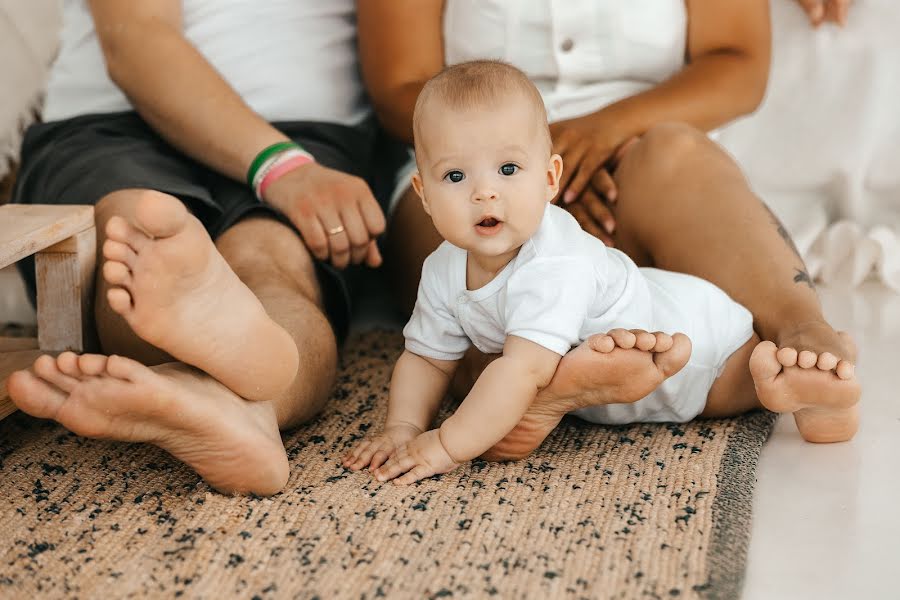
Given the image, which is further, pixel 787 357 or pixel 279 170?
pixel 279 170

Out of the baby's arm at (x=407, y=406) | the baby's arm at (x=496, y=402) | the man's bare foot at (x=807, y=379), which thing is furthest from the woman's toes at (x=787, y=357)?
the baby's arm at (x=407, y=406)

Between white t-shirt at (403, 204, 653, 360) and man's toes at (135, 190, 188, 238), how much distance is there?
0.32 meters

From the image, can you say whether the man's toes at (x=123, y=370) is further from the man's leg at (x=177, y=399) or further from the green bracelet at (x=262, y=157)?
the green bracelet at (x=262, y=157)

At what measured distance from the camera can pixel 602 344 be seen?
0.96 metres

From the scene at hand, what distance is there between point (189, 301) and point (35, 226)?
298 mm

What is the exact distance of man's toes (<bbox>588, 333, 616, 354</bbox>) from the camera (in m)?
0.96

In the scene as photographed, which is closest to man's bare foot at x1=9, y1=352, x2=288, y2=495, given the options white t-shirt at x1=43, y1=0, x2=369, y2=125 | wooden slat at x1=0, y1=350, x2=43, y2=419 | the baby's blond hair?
wooden slat at x1=0, y1=350, x2=43, y2=419

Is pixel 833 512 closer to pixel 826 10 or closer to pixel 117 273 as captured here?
pixel 117 273

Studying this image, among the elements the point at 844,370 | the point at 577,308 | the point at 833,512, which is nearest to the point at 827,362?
the point at 844,370

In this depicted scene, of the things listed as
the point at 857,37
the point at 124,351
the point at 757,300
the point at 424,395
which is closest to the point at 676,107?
the point at 757,300

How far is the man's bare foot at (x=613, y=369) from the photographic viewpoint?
38.1 inches

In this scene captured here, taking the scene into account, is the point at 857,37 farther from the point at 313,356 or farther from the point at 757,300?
the point at 313,356

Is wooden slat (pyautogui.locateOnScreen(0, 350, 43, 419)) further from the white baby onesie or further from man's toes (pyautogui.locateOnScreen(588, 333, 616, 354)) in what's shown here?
man's toes (pyautogui.locateOnScreen(588, 333, 616, 354))

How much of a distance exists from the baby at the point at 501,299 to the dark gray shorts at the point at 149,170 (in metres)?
0.26
